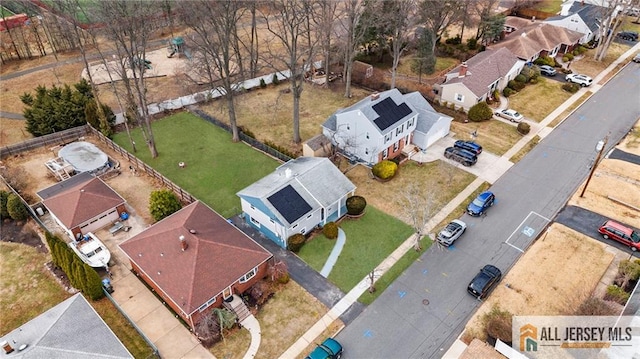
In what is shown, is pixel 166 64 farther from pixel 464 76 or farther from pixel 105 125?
pixel 464 76

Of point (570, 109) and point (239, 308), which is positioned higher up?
point (570, 109)

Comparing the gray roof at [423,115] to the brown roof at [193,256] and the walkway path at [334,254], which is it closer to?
the walkway path at [334,254]

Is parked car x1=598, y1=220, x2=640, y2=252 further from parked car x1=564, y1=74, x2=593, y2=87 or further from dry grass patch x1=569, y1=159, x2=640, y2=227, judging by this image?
parked car x1=564, y1=74, x2=593, y2=87

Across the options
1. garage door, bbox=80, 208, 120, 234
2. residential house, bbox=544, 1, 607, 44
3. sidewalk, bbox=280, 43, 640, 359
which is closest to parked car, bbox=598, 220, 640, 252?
sidewalk, bbox=280, 43, 640, 359

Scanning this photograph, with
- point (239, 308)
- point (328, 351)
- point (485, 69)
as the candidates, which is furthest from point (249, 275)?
point (485, 69)

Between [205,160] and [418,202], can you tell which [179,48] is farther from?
[418,202]

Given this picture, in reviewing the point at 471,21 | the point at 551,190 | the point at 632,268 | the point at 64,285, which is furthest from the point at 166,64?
the point at 632,268
